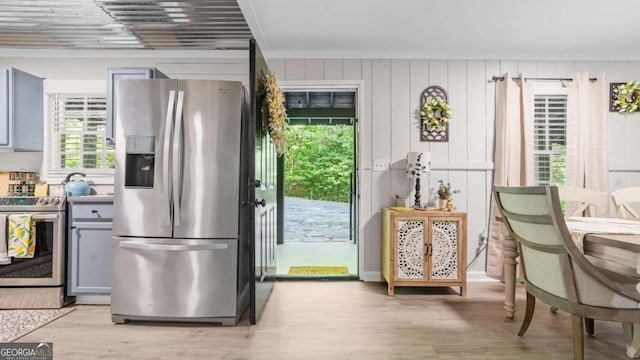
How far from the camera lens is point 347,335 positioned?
2332mm

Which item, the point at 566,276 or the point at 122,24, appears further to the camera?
the point at 122,24

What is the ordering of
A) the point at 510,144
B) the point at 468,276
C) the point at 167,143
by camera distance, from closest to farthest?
the point at 167,143 < the point at 510,144 < the point at 468,276

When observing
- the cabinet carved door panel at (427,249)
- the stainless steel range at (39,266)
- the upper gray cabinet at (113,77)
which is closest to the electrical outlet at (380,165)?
the cabinet carved door panel at (427,249)

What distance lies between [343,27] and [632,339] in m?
3.06

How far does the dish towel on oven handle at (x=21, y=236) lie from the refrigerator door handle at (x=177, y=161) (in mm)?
1398

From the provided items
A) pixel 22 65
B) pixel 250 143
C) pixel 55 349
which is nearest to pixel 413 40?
pixel 250 143

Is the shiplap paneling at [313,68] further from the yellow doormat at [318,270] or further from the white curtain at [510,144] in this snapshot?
the yellow doormat at [318,270]

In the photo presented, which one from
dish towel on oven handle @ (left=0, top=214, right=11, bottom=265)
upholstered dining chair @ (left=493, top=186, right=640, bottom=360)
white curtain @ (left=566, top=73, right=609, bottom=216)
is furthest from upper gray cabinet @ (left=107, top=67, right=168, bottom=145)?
white curtain @ (left=566, top=73, right=609, bottom=216)

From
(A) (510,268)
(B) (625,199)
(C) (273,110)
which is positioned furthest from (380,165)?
(B) (625,199)

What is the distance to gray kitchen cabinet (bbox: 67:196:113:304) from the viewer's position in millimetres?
2857

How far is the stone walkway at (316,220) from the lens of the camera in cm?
672

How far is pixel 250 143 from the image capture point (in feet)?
8.06

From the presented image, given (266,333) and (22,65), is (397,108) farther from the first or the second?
(22,65)

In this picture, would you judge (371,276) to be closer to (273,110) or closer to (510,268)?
(510,268)
